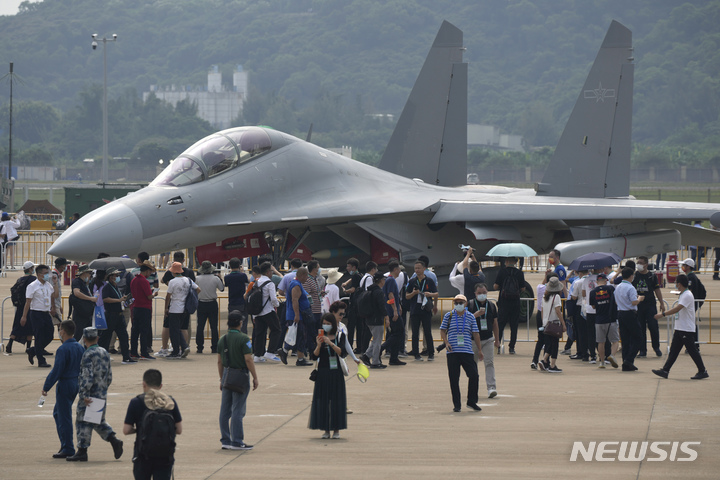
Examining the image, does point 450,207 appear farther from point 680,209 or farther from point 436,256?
point 680,209

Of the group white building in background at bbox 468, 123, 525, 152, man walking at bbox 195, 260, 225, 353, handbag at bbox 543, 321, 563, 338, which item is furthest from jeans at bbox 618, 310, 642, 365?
white building in background at bbox 468, 123, 525, 152

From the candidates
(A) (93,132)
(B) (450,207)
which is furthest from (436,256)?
(A) (93,132)

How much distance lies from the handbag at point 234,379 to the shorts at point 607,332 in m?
6.46

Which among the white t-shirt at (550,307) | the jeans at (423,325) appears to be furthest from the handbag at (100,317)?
the white t-shirt at (550,307)

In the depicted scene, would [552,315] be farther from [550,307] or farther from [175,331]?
[175,331]

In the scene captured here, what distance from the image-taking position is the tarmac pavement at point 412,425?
879cm

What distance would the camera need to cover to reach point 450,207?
1931 centimetres

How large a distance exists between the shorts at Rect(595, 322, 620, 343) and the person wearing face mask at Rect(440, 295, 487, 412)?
3.48 m

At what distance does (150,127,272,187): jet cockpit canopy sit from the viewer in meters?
17.8

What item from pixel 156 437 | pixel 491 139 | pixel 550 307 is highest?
pixel 491 139

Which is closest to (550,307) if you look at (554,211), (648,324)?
(648,324)

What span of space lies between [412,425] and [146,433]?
12.9 ft

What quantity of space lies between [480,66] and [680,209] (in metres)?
183

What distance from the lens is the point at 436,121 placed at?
74.5 feet
